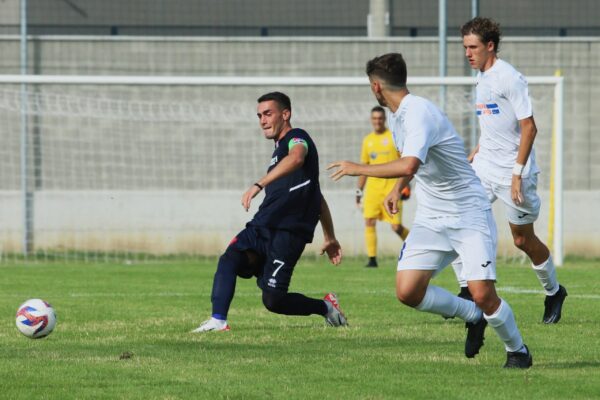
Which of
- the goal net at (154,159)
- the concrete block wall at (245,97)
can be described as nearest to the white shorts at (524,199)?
the goal net at (154,159)

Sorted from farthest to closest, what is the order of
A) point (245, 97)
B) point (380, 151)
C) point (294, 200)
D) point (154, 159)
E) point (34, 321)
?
point (245, 97) → point (154, 159) → point (380, 151) → point (294, 200) → point (34, 321)

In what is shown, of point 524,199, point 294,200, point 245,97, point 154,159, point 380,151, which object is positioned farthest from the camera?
point 245,97

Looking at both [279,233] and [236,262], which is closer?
[279,233]

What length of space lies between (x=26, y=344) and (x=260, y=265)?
1867 mm

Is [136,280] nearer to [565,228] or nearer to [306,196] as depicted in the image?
[306,196]

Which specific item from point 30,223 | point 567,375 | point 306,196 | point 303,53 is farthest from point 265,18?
point 567,375

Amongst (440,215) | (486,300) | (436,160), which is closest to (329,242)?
(440,215)

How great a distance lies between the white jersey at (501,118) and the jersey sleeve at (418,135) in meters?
2.62

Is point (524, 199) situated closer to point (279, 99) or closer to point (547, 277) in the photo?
point (547, 277)

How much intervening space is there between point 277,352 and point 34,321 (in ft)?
5.52

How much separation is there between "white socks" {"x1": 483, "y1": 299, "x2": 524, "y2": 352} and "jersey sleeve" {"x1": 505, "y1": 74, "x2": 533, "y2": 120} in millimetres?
2601

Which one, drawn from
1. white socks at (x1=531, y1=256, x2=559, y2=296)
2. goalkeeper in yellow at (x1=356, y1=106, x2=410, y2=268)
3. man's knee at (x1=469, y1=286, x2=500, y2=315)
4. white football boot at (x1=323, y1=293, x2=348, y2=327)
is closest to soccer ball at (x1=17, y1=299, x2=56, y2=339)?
white football boot at (x1=323, y1=293, x2=348, y2=327)

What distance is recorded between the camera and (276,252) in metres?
8.81

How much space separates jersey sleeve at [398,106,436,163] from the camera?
6418 mm
